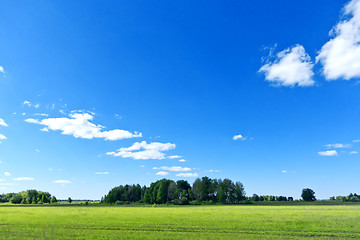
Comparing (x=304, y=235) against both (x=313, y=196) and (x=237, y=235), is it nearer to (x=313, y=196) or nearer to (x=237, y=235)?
(x=237, y=235)

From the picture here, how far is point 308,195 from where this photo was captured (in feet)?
632

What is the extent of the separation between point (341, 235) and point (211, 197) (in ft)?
452

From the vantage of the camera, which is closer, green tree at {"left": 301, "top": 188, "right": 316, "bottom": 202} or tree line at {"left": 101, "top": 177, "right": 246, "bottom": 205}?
tree line at {"left": 101, "top": 177, "right": 246, "bottom": 205}

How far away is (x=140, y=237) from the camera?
22.5 meters

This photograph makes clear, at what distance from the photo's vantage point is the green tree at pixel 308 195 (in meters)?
A: 192

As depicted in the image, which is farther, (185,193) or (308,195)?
(308,195)

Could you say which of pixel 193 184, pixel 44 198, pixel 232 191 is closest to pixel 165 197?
pixel 193 184

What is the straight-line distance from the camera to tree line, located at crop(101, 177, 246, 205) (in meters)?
145

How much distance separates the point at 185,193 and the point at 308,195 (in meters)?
116

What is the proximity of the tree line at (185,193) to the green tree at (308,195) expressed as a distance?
8589 centimetres

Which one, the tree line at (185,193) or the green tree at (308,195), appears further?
the green tree at (308,195)

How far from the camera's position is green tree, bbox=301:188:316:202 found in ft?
632

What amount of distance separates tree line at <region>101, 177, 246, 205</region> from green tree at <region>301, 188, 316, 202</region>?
85892 millimetres

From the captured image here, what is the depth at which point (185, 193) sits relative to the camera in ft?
521
